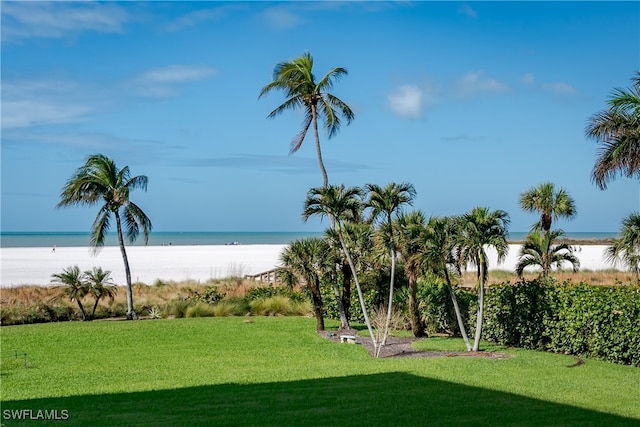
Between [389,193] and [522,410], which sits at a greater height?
[389,193]

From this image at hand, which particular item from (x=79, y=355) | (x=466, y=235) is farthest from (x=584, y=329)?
(x=79, y=355)

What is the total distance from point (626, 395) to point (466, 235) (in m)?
5.93

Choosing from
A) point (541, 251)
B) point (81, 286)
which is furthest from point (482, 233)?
point (81, 286)

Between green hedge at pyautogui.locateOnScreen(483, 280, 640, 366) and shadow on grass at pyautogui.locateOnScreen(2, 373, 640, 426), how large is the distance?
5.16m

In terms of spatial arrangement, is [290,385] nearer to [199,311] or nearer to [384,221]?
[384,221]

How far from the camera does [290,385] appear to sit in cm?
1238

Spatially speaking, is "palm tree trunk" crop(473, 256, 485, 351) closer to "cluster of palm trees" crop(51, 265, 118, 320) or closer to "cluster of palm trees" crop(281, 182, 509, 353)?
"cluster of palm trees" crop(281, 182, 509, 353)

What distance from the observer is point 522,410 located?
10383 mm

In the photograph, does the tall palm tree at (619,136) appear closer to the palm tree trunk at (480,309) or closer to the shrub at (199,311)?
the palm tree trunk at (480,309)

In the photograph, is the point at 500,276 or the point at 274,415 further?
the point at 500,276

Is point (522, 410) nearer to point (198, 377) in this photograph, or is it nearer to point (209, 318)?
point (198, 377)

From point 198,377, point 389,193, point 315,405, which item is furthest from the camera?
point 389,193

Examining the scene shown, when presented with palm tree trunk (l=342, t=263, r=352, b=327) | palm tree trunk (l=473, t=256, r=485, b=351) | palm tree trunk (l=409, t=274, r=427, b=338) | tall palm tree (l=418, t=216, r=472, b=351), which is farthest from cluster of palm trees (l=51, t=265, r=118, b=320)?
palm tree trunk (l=473, t=256, r=485, b=351)

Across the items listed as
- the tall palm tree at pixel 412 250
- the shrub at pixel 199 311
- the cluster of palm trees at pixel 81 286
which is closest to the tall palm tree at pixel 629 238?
the tall palm tree at pixel 412 250
